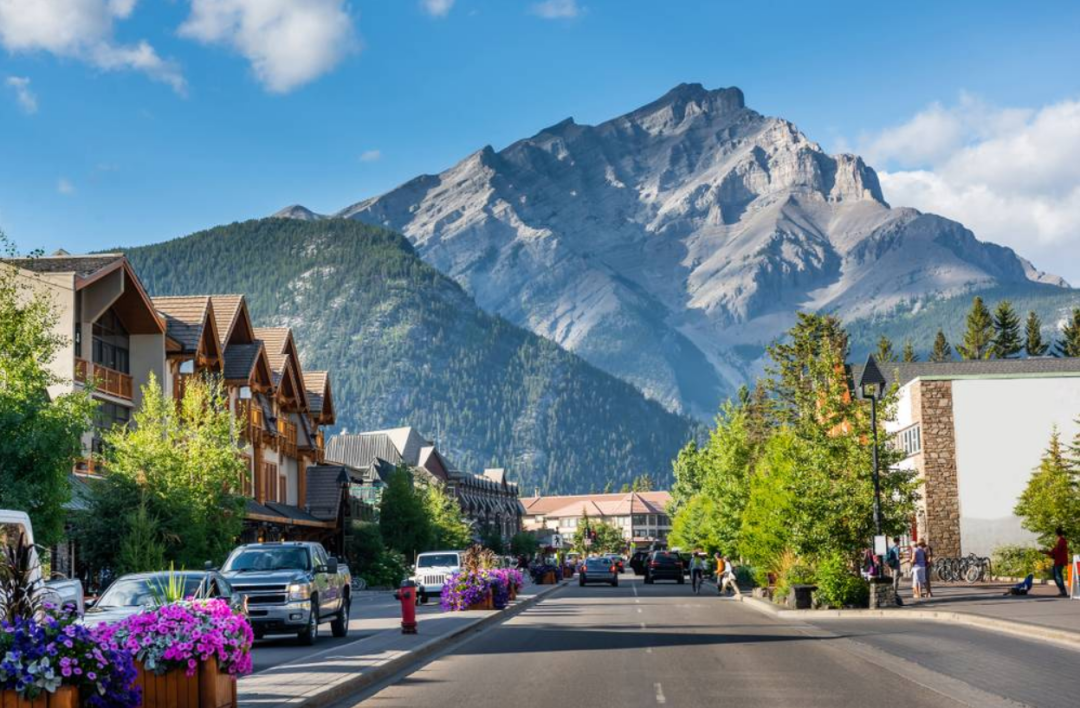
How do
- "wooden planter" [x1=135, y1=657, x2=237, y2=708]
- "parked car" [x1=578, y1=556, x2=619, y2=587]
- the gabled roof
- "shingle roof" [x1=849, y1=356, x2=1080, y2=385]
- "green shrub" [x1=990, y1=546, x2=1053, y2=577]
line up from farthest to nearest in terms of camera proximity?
"parked car" [x1=578, y1=556, x2=619, y2=587], the gabled roof, "shingle roof" [x1=849, y1=356, x2=1080, y2=385], "green shrub" [x1=990, y1=546, x2=1053, y2=577], "wooden planter" [x1=135, y1=657, x2=237, y2=708]

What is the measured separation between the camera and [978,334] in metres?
108

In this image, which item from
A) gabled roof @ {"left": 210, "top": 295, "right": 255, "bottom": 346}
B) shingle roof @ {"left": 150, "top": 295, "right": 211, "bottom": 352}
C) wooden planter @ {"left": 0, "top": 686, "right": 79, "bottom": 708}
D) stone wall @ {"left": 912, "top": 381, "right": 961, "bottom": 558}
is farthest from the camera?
gabled roof @ {"left": 210, "top": 295, "right": 255, "bottom": 346}

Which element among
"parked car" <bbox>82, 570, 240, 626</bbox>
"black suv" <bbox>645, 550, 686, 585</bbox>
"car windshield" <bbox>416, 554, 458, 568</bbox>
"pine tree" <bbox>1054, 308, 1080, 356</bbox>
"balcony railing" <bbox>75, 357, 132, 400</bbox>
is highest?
"pine tree" <bbox>1054, 308, 1080, 356</bbox>

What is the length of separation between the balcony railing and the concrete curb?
22.9 meters

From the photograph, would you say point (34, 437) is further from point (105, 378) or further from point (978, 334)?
point (978, 334)

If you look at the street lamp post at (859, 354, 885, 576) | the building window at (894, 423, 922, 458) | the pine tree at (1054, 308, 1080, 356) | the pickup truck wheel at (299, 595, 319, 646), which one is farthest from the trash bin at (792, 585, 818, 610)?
the pine tree at (1054, 308, 1080, 356)

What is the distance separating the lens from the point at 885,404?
134ft

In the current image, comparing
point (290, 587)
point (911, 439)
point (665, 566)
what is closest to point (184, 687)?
point (290, 587)

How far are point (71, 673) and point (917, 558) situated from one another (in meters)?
34.9

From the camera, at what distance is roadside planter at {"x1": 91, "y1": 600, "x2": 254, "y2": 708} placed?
12438mm

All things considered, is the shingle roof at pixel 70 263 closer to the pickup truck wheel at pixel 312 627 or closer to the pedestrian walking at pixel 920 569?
the pickup truck wheel at pixel 312 627

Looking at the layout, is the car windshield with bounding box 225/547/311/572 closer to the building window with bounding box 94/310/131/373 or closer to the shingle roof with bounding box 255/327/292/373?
the building window with bounding box 94/310/131/373

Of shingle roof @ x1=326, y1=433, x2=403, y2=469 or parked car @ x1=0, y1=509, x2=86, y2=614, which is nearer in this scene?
parked car @ x1=0, y1=509, x2=86, y2=614

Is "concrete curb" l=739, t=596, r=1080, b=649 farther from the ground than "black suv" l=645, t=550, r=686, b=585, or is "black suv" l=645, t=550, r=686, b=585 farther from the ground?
"concrete curb" l=739, t=596, r=1080, b=649
